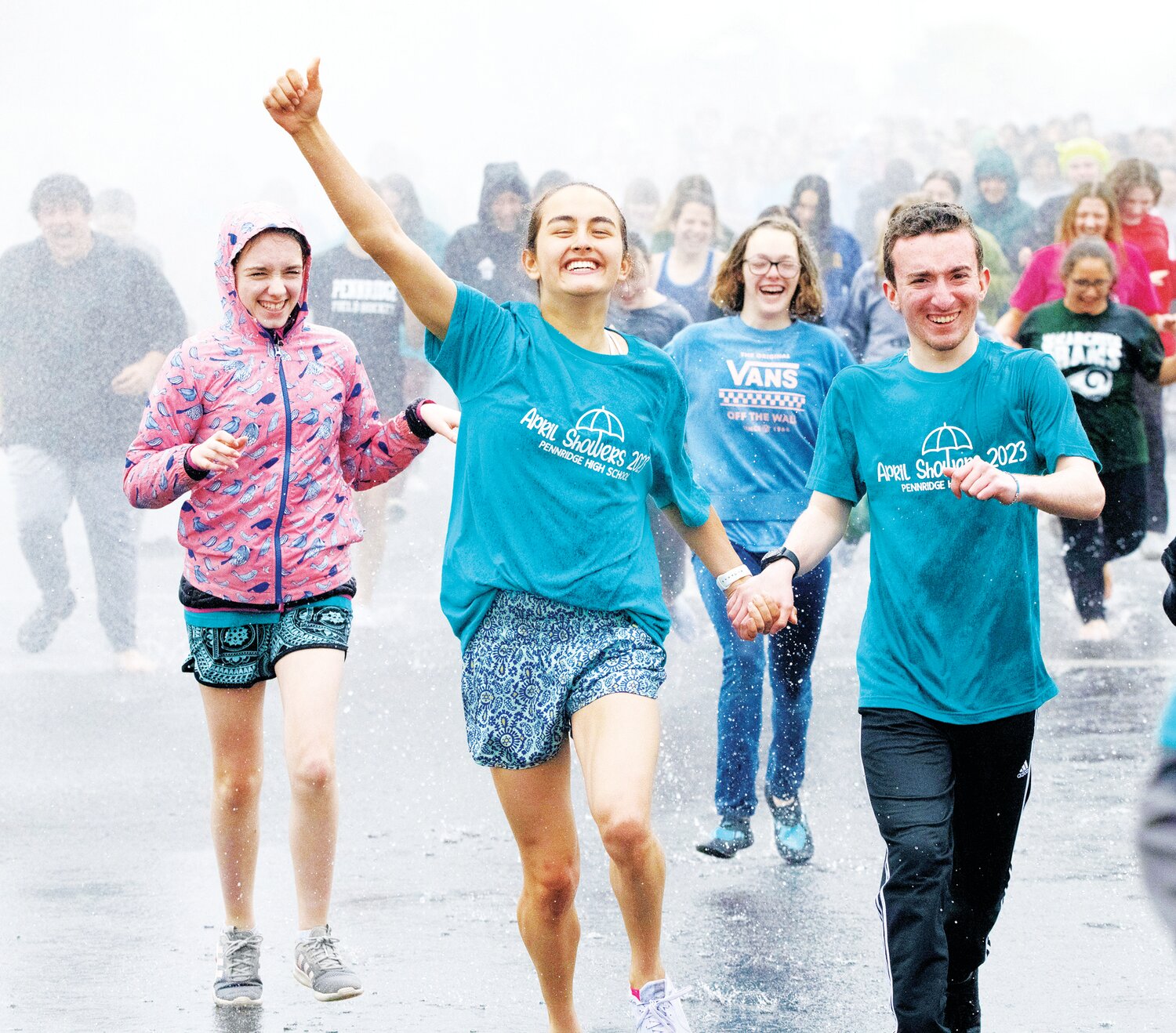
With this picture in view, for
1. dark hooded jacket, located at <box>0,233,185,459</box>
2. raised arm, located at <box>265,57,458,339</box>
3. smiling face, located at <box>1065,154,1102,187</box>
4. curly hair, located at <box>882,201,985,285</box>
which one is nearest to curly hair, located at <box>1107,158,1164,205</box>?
smiling face, located at <box>1065,154,1102,187</box>

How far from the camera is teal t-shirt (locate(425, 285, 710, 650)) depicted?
11.6 feet

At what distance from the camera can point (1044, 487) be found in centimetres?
334

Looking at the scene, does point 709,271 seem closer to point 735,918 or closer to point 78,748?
point 78,748

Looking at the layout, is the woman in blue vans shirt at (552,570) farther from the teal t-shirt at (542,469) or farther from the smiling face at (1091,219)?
the smiling face at (1091,219)

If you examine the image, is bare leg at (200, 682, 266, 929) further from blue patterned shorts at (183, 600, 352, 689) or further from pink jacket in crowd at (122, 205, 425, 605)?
pink jacket in crowd at (122, 205, 425, 605)

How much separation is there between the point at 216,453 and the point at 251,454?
7.3 inches

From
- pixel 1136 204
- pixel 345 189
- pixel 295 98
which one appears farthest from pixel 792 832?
pixel 1136 204

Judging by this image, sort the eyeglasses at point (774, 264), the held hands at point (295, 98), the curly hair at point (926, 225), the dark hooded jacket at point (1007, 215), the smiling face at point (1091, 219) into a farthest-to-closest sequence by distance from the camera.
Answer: the dark hooded jacket at point (1007, 215) → the smiling face at point (1091, 219) → the eyeglasses at point (774, 264) → the curly hair at point (926, 225) → the held hands at point (295, 98)

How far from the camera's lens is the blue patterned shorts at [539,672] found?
352cm

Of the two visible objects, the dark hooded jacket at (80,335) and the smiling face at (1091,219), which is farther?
the smiling face at (1091,219)

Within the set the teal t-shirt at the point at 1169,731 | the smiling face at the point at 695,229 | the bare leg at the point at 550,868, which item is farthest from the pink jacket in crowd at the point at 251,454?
the smiling face at the point at 695,229

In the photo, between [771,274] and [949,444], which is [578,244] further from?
[771,274]

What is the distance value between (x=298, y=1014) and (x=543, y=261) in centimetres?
175

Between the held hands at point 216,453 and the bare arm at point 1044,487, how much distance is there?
1.54 metres
